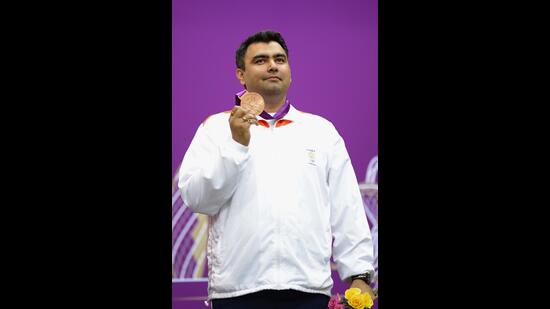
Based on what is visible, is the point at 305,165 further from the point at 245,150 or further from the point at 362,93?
the point at 362,93

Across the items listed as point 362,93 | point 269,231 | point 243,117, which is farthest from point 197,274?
point 362,93

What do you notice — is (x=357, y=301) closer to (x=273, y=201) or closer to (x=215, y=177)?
(x=273, y=201)

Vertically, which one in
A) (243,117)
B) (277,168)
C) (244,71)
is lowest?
(277,168)

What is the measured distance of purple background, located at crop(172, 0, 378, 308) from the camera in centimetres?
480

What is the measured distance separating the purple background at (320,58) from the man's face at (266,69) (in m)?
0.46

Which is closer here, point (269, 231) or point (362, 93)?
point (269, 231)

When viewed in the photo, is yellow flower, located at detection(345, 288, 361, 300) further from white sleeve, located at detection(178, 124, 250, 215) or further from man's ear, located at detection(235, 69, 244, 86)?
man's ear, located at detection(235, 69, 244, 86)

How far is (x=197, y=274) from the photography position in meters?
4.69

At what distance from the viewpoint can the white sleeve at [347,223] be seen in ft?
13.5

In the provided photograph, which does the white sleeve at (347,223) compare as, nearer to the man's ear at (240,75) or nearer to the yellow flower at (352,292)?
the yellow flower at (352,292)

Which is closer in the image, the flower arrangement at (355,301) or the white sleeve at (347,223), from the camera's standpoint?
the flower arrangement at (355,301)

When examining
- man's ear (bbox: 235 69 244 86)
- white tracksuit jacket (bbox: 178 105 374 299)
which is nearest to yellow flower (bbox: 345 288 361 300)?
white tracksuit jacket (bbox: 178 105 374 299)

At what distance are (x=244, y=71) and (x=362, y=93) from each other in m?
0.96

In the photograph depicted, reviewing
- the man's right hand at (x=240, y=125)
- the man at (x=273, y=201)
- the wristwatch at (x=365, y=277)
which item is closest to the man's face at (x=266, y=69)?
the man at (x=273, y=201)
